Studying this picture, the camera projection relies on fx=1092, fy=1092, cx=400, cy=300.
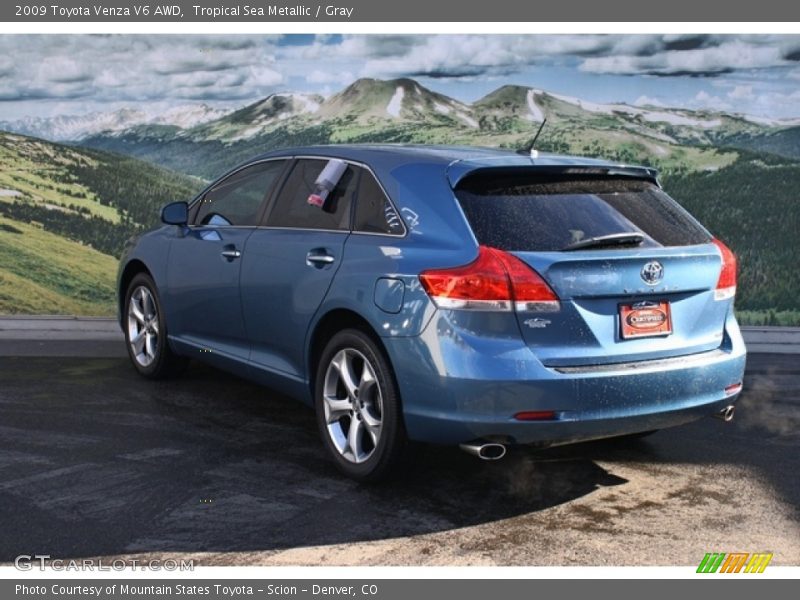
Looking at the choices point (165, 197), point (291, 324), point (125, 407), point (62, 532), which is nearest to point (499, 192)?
point (291, 324)

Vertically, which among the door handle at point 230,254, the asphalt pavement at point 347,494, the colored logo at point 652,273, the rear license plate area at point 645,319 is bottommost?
the asphalt pavement at point 347,494

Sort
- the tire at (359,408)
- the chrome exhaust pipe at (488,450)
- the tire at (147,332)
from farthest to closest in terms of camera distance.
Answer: the tire at (147,332) < the tire at (359,408) < the chrome exhaust pipe at (488,450)

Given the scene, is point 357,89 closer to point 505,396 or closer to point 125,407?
point 125,407

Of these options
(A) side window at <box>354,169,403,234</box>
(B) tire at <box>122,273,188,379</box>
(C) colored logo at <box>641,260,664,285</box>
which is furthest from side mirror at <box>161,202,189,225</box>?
(C) colored logo at <box>641,260,664,285</box>

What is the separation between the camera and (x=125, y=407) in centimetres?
677

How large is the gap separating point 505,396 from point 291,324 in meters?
1.52

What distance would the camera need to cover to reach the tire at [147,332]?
7.27 meters

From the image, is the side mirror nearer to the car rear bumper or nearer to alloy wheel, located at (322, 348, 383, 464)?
alloy wheel, located at (322, 348, 383, 464)

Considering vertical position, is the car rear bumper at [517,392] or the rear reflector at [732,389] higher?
the car rear bumper at [517,392]

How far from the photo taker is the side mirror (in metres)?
6.92

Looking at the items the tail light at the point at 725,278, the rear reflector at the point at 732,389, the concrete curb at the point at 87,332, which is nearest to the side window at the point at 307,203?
the tail light at the point at 725,278

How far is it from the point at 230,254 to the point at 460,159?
5.79ft

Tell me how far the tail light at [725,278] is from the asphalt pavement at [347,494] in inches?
37.0

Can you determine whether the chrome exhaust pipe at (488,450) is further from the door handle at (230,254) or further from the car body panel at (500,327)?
the door handle at (230,254)
